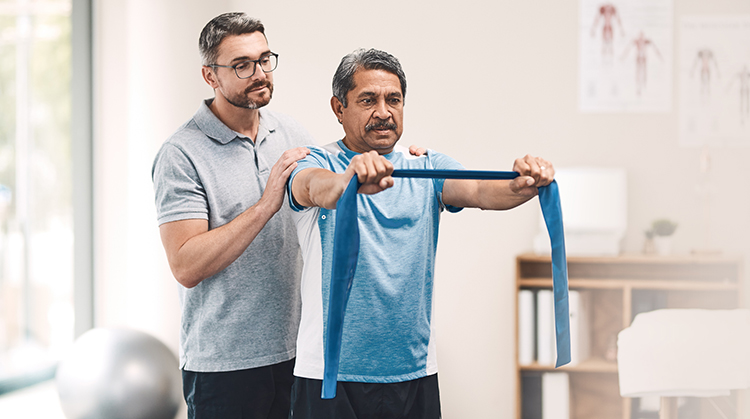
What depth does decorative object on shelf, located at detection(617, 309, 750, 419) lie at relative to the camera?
2230 millimetres

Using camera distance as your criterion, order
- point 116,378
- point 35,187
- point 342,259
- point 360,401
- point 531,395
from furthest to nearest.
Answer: point 531,395 → point 35,187 → point 116,378 → point 360,401 → point 342,259

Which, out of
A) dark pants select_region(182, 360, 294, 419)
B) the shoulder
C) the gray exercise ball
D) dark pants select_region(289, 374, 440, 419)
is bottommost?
the gray exercise ball

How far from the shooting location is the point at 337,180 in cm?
114

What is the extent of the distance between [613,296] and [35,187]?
267 cm

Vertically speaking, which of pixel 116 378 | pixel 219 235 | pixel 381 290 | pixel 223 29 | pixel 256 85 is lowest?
pixel 116 378

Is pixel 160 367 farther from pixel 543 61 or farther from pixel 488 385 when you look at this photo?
pixel 543 61

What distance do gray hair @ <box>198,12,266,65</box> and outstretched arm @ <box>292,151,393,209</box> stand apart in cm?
47

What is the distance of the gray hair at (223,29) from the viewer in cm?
148

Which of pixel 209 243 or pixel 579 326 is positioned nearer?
pixel 209 243

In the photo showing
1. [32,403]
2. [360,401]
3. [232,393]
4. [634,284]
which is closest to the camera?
[360,401]

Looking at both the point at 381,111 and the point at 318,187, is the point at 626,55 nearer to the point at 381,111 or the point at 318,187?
the point at 381,111

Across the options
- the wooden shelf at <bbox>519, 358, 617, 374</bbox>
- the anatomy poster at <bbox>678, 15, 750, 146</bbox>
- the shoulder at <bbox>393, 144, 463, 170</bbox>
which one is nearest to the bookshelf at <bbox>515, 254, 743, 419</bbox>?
the wooden shelf at <bbox>519, 358, 617, 374</bbox>

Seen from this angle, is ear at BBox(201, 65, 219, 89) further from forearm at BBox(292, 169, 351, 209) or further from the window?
the window

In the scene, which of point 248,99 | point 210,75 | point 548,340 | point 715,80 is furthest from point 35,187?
point 715,80
